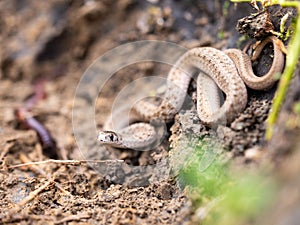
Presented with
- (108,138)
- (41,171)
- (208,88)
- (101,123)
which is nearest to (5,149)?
(41,171)

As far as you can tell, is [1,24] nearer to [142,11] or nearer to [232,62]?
[142,11]

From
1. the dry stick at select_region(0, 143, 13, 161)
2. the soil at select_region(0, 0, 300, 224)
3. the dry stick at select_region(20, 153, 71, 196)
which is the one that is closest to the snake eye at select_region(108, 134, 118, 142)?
the soil at select_region(0, 0, 300, 224)

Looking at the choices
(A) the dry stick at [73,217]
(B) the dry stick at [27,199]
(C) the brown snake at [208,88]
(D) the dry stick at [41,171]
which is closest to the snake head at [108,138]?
(C) the brown snake at [208,88]

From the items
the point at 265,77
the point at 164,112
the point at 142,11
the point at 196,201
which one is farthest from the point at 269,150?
the point at 142,11

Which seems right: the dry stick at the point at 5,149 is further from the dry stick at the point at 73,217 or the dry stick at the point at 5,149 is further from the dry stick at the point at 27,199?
the dry stick at the point at 73,217

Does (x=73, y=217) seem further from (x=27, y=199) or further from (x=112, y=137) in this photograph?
(x=112, y=137)
